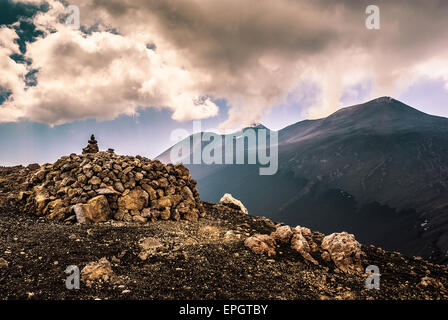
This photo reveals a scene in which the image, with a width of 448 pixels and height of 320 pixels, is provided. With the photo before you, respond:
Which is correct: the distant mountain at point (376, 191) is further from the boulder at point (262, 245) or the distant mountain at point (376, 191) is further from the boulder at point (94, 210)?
the boulder at point (94, 210)

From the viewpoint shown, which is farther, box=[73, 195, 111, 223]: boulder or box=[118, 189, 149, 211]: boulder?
box=[118, 189, 149, 211]: boulder

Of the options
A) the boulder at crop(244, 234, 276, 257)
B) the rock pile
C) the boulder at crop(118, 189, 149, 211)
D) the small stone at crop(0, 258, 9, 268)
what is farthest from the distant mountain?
the small stone at crop(0, 258, 9, 268)

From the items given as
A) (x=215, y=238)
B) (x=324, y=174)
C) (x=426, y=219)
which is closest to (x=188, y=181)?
(x=215, y=238)

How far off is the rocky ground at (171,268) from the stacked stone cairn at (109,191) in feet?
2.97

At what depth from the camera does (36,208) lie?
12.5 m

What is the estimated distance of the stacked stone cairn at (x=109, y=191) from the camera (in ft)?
40.8

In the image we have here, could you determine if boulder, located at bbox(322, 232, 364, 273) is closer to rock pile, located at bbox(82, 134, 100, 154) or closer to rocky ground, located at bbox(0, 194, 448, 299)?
rocky ground, located at bbox(0, 194, 448, 299)

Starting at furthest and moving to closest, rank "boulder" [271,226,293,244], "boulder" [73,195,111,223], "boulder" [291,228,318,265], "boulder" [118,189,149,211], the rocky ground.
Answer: "boulder" [118,189,149,211]
"boulder" [73,195,111,223]
"boulder" [271,226,293,244]
"boulder" [291,228,318,265]
the rocky ground

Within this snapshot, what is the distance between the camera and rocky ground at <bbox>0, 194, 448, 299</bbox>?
21.7ft

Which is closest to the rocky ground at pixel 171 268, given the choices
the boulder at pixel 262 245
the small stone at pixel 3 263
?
the small stone at pixel 3 263

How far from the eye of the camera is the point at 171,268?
8.07 m

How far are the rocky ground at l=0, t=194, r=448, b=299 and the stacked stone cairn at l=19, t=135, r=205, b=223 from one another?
0.90 meters
